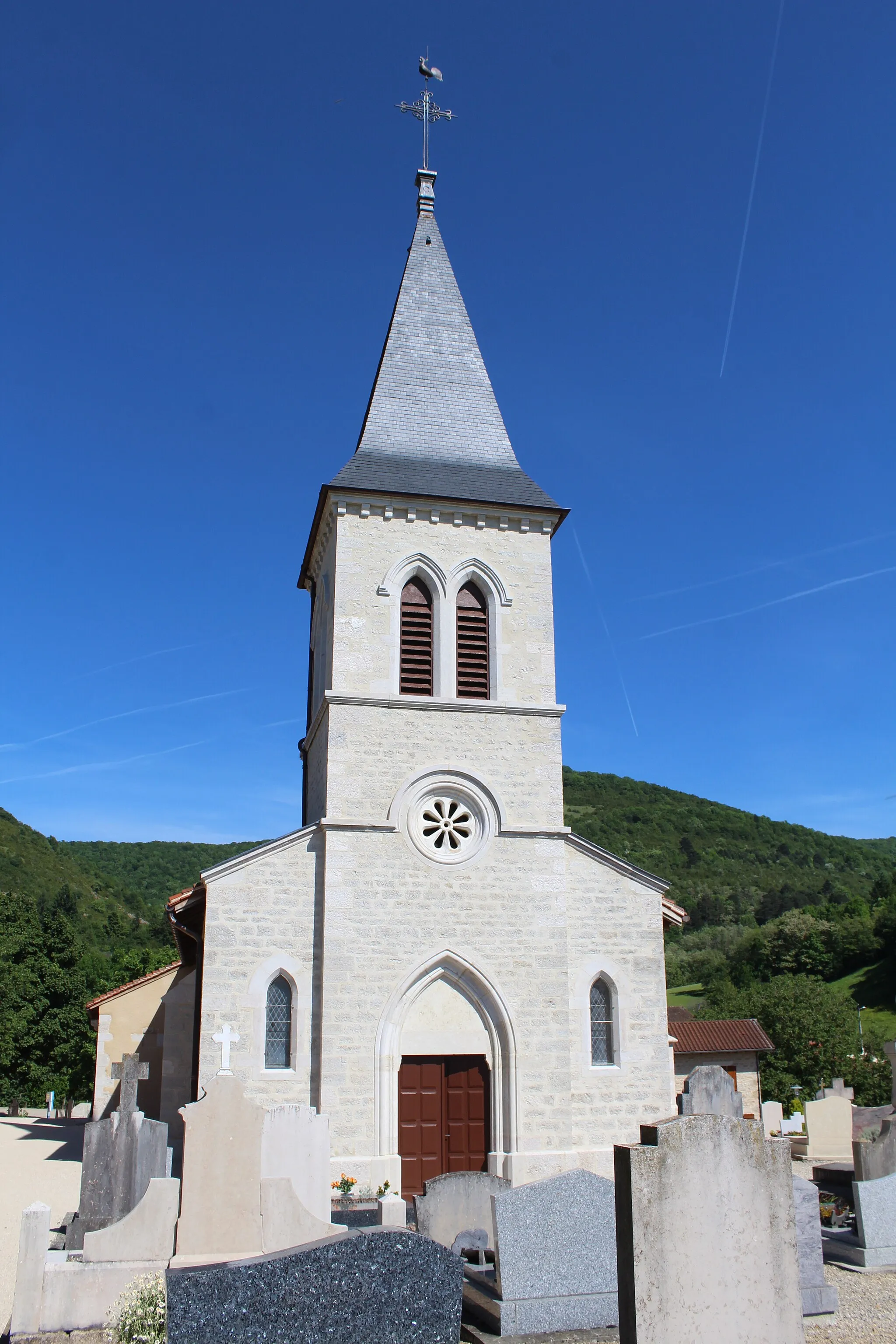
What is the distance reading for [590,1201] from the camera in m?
8.93

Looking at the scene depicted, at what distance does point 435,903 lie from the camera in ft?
50.2

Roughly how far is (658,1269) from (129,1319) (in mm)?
4228

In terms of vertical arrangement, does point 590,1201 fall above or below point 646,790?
below

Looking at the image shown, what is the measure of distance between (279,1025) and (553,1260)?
267 inches

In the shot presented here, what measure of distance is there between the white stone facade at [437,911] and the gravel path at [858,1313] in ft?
14.9

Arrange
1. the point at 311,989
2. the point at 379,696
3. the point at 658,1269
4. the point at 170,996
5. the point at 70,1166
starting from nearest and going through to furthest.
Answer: the point at 658,1269 < the point at 311,989 < the point at 379,696 < the point at 170,996 < the point at 70,1166

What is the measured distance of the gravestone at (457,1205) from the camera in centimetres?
1070

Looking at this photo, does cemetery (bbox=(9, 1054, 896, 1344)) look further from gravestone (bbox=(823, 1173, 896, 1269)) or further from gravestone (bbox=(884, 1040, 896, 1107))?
gravestone (bbox=(884, 1040, 896, 1107))

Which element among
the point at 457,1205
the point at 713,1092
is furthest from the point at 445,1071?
the point at 713,1092

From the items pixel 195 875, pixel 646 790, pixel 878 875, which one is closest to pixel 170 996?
pixel 195 875

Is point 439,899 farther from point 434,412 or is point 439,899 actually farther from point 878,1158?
point 434,412

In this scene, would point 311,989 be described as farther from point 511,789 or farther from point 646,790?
point 646,790

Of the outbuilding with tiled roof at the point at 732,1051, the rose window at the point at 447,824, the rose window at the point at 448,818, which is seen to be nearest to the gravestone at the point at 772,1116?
the outbuilding with tiled roof at the point at 732,1051

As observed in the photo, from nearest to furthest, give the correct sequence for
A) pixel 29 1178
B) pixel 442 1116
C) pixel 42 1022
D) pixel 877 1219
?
pixel 877 1219 → pixel 442 1116 → pixel 29 1178 → pixel 42 1022
